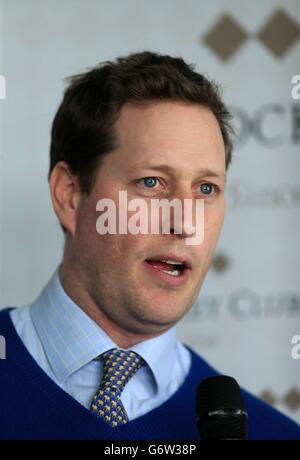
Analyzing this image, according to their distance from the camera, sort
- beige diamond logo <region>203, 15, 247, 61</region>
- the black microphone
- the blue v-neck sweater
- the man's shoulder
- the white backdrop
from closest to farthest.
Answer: the black microphone → the blue v-neck sweater → the man's shoulder → the white backdrop → beige diamond logo <region>203, 15, 247, 61</region>

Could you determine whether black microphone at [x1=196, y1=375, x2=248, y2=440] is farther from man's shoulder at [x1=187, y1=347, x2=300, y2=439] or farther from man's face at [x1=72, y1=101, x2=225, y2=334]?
man's shoulder at [x1=187, y1=347, x2=300, y2=439]

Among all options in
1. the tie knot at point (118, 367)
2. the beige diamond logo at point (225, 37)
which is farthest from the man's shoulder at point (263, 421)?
the beige diamond logo at point (225, 37)

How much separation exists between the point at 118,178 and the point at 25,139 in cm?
36

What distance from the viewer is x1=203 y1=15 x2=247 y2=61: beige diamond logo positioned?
1381 millimetres

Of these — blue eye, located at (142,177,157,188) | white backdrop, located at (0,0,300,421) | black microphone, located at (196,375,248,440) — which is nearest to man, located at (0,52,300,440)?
blue eye, located at (142,177,157,188)

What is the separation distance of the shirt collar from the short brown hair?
167 mm

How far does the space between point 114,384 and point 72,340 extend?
3.4 inches

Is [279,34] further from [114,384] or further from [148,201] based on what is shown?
[114,384]

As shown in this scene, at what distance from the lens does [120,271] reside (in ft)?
3.07

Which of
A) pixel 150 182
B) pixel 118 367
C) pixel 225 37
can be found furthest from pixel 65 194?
pixel 225 37

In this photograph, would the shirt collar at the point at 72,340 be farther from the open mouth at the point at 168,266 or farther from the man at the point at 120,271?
the open mouth at the point at 168,266

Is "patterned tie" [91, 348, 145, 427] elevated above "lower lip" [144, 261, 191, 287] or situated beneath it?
situated beneath

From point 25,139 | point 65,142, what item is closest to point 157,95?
point 65,142

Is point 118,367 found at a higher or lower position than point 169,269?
lower
